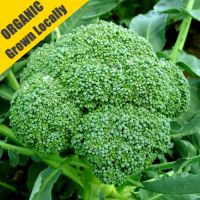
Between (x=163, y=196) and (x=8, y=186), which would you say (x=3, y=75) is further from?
(x=163, y=196)

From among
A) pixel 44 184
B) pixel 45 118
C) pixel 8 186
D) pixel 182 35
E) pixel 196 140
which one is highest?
pixel 45 118

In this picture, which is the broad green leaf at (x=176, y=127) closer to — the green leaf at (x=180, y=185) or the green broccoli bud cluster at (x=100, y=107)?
the green broccoli bud cluster at (x=100, y=107)

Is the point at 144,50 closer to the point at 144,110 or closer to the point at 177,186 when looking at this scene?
the point at 144,110

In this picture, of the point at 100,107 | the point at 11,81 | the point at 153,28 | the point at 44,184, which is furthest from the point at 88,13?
the point at 44,184

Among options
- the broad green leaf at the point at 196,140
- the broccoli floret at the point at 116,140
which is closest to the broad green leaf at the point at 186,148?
the broad green leaf at the point at 196,140

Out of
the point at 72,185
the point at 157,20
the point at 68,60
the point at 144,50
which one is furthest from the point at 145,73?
the point at 72,185
